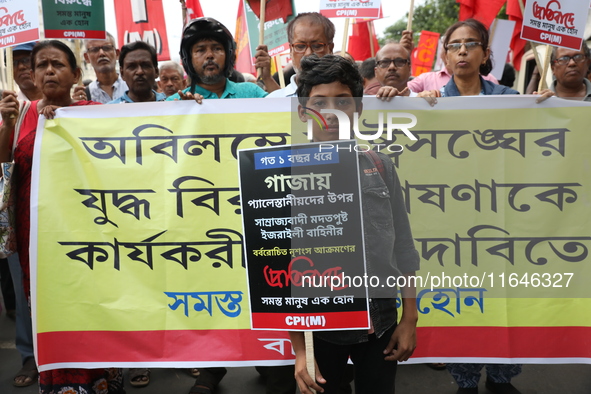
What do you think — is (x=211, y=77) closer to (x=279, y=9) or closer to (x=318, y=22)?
(x=318, y=22)

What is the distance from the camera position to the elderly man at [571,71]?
3932 millimetres

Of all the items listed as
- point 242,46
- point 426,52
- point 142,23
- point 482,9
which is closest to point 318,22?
point 482,9

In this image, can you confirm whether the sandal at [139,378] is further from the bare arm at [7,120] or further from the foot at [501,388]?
the foot at [501,388]

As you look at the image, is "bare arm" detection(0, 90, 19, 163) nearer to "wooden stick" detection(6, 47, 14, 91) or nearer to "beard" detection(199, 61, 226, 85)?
"wooden stick" detection(6, 47, 14, 91)

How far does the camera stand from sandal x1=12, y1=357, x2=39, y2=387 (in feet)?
11.3

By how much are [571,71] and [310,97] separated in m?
2.79

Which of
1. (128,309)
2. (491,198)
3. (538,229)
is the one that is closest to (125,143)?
(128,309)

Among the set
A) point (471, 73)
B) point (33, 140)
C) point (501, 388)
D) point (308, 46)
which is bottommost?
point (501, 388)

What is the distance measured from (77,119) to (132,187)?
48 centimetres

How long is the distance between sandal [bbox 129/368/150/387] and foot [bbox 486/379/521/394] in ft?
6.70

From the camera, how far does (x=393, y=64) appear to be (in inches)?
164

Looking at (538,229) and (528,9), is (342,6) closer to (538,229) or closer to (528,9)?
(528,9)

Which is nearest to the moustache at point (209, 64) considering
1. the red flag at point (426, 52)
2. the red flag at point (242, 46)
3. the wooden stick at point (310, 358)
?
the wooden stick at point (310, 358)

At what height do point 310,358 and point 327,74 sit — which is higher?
point 327,74
